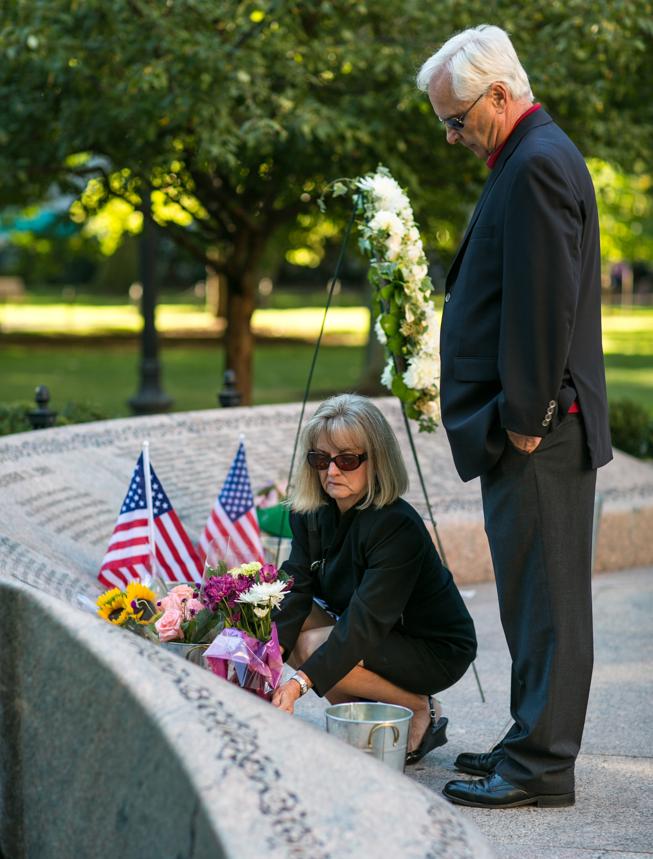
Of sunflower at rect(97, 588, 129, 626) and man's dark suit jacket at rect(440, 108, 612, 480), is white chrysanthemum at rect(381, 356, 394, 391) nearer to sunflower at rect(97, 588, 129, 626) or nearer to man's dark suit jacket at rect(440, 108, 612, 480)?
man's dark suit jacket at rect(440, 108, 612, 480)

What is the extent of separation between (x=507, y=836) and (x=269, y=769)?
48.2 inches

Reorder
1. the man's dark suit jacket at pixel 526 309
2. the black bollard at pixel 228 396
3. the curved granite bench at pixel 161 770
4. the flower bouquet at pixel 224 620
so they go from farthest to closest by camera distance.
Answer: the black bollard at pixel 228 396 → the flower bouquet at pixel 224 620 → the man's dark suit jacket at pixel 526 309 → the curved granite bench at pixel 161 770

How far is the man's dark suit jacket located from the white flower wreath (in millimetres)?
1036

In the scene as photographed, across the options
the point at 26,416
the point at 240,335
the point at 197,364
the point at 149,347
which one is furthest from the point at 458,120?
the point at 197,364

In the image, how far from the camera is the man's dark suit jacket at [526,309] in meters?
3.44

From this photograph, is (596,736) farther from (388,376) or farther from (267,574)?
(388,376)

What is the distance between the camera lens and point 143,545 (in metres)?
5.71

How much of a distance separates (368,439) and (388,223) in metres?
1.08

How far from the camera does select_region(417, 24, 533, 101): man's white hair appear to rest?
11.6 feet

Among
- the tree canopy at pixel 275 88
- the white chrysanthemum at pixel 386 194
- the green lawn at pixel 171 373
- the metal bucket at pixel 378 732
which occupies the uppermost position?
the tree canopy at pixel 275 88

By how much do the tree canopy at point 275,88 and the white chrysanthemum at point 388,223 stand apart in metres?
3.43

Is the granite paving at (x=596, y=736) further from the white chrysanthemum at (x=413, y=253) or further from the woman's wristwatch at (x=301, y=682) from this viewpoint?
the white chrysanthemum at (x=413, y=253)

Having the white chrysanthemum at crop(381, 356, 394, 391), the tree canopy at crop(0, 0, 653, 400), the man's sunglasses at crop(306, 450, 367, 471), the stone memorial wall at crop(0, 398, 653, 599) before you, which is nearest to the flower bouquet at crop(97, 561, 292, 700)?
the man's sunglasses at crop(306, 450, 367, 471)

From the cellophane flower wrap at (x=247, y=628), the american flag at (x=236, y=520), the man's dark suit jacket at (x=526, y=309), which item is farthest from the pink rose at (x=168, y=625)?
the american flag at (x=236, y=520)
